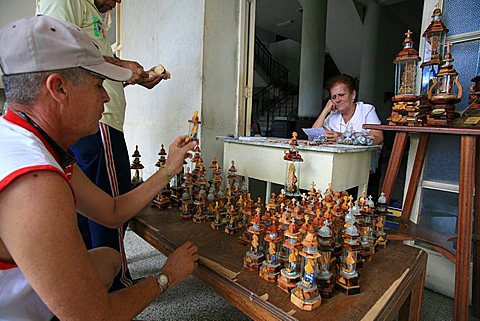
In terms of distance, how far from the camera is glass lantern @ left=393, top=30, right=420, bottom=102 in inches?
51.2

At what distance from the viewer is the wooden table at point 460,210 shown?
1.06 m

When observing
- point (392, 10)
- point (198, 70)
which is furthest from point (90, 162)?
point (392, 10)

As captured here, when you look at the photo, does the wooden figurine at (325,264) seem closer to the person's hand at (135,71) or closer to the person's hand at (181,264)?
the person's hand at (181,264)

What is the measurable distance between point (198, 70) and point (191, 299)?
144cm

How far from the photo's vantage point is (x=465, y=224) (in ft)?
3.51

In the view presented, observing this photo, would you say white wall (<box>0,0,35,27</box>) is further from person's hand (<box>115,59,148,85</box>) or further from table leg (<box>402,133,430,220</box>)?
table leg (<box>402,133,430,220</box>)

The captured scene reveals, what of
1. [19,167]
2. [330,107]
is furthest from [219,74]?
[19,167]

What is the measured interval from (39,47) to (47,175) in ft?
0.84

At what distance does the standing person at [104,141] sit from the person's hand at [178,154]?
0.32m

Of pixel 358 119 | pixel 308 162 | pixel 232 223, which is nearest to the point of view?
pixel 232 223

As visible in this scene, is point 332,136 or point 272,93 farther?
point 272,93

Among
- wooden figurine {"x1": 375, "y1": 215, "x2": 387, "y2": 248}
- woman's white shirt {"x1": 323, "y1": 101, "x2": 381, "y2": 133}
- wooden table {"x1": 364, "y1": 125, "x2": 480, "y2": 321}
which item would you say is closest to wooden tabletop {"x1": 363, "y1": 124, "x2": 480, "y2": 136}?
wooden table {"x1": 364, "y1": 125, "x2": 480, "y2": 321}

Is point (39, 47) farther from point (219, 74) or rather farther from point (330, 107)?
point (330, 107)

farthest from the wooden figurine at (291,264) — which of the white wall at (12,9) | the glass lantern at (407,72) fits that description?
the white wall at (12,9)
